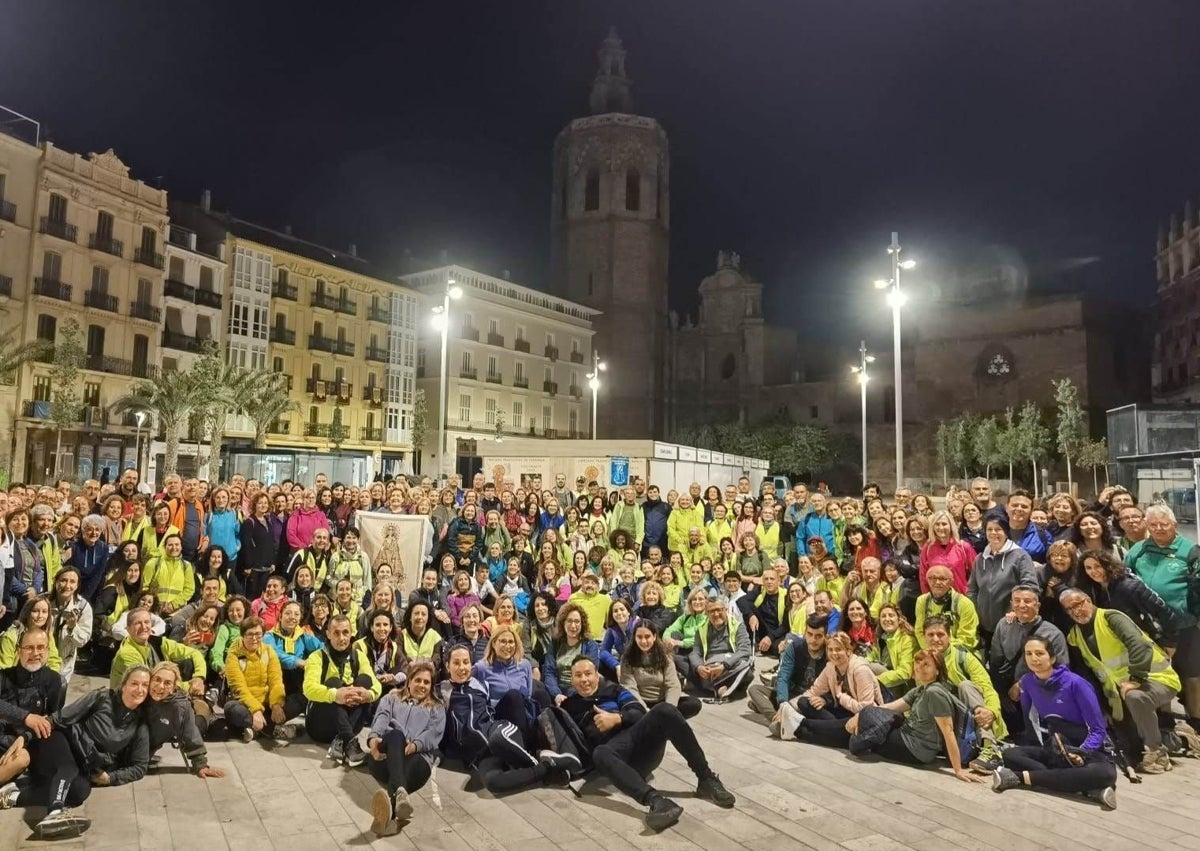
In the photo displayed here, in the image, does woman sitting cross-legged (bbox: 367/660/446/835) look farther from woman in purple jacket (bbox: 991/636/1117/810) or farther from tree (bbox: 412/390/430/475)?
tree (bbox: 412/390/430/475)

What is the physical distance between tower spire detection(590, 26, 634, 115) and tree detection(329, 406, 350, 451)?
35.1 m

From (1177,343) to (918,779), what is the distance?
5630cm

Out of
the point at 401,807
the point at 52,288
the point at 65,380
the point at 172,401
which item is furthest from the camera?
the point at 172,401

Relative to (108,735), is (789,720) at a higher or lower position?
lower

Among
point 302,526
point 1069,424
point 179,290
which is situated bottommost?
point 302,526

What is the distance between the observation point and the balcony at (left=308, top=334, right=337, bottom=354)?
44406 mm

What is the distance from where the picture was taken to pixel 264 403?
3841cm

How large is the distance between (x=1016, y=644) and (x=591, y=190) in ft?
192

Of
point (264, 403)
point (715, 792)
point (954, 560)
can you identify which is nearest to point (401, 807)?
point (715, 792)

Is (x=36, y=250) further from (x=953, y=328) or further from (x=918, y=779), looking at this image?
(x=953, y=328)

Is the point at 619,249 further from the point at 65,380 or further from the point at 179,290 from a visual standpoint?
the point at 65,380

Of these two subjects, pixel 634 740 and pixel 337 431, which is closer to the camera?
pixel 634 740

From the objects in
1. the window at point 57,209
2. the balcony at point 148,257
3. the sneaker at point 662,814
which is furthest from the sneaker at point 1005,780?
the balcony at point 148,257

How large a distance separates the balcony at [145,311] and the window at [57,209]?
459 centimetres
